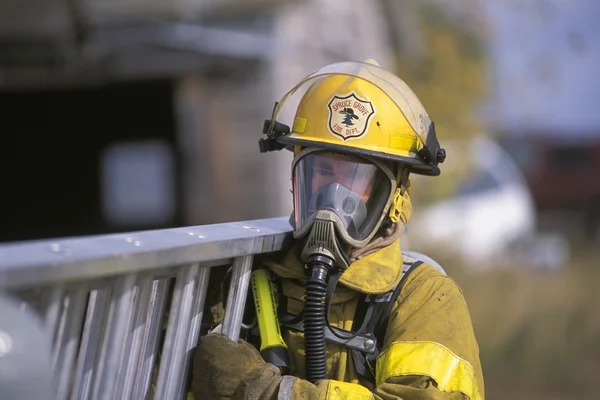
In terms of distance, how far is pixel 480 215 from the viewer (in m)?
13.3

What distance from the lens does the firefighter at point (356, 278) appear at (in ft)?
8.08

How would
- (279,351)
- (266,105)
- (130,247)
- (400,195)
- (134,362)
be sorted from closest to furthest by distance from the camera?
(130,247)
(134,362)
(279,351)
(400,195)
(266,105)

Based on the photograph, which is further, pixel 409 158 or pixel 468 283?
pixel 468 283

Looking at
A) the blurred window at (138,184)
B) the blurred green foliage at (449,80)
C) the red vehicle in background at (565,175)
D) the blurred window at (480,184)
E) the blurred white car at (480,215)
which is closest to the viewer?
the blurred white car at (480,215)

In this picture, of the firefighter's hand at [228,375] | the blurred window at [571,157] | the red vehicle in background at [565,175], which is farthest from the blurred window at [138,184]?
the firefighter's hand at [228,375]

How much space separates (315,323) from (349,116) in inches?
24.7

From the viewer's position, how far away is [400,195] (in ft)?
9.39

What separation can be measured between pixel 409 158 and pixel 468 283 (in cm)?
701

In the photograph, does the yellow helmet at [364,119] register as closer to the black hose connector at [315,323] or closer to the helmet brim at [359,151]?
the helmet brim at [359,151]

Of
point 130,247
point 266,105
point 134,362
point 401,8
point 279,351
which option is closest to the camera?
point 130,247

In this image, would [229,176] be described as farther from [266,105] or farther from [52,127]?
[52,127]

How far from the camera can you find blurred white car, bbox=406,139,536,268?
11.6m

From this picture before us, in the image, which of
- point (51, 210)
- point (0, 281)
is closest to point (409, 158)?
point (0, 281)

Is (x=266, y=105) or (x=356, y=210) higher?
(x=356, y=210)
